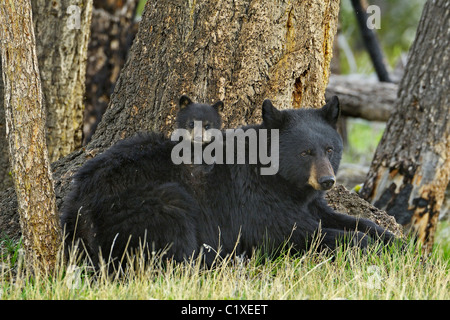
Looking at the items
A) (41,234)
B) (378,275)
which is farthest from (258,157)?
(41,234)

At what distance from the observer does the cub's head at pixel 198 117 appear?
14.4 feet

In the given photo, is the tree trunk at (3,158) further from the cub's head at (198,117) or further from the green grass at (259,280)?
the cub's head at (198,117)

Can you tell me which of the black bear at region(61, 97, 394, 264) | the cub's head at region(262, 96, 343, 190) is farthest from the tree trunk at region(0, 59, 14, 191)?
the cub's head at region(262, 96, 343, 190)

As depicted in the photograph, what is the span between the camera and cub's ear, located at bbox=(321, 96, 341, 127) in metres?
4.57

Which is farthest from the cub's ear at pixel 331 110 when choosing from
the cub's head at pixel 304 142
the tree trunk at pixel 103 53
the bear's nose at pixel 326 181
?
the tree trunk at pixel 103 53

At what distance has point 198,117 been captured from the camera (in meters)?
4.43

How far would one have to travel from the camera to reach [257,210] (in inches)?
177

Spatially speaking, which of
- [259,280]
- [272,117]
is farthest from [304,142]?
[259,280]

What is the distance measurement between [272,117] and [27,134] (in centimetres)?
157

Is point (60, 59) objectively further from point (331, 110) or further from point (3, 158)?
point (331, 110)
